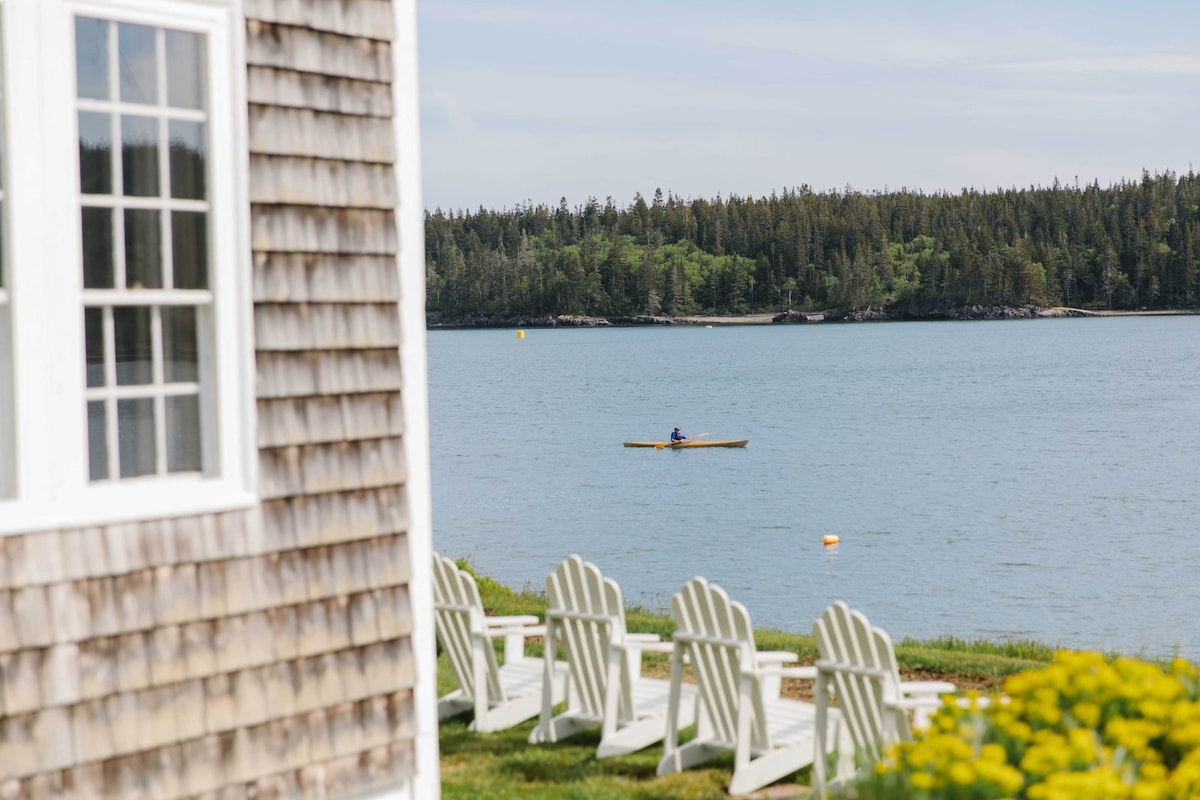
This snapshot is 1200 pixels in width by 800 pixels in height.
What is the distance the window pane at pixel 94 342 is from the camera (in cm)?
480

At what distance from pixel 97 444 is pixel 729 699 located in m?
3.69

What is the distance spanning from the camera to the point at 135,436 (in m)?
4.92

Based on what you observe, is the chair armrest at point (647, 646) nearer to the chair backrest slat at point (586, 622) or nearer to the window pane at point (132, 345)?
the chair backrest slat at point (586, 622)

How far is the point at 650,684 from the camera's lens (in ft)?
28.6

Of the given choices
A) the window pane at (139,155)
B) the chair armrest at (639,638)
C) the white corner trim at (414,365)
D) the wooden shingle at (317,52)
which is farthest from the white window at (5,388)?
the chair armrest at (639,638)

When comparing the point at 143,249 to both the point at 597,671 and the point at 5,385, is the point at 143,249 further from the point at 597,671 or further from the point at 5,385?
the point at 597,671

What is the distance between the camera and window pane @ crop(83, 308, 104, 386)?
4801 millimetres

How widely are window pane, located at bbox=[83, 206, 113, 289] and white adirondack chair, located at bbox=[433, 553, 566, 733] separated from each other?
153 inches

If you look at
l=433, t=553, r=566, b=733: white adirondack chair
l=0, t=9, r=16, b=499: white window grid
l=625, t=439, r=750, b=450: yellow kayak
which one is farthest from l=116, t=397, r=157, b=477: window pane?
l=625, t=439, r=750, b=450: yellow kayak

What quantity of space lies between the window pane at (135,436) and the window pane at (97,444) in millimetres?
53

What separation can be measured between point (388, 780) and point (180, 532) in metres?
1.45

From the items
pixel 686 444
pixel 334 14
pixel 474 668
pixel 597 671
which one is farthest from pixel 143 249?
pixel 686 444

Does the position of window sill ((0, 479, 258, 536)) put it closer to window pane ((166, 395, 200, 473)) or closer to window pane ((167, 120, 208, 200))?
window pane ((166, 395, 200, 473))

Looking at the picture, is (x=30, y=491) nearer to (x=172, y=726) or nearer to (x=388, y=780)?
(x=172, y=726)
